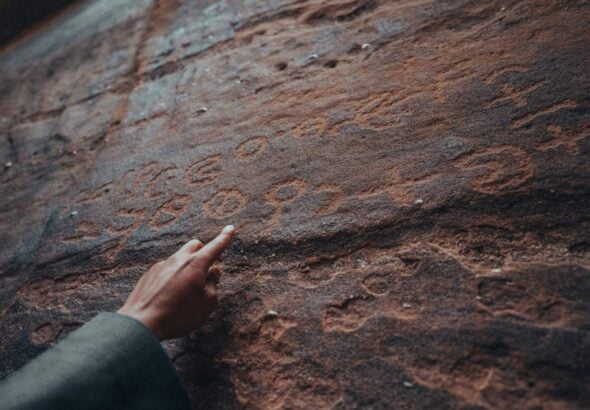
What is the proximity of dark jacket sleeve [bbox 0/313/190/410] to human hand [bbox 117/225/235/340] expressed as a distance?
0.17ft

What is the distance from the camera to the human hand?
88cm

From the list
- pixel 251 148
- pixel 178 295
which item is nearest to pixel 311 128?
pixel 251 148

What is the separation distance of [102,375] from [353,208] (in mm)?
687

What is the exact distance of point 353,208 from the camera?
42.2 inches

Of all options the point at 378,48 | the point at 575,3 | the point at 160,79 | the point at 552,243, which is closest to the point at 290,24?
the point at 378,48

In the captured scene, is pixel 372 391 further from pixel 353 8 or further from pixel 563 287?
pixel 353 8

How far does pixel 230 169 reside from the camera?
1.39 m

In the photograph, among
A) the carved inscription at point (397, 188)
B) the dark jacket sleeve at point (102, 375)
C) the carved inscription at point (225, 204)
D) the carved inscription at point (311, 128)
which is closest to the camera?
the dark jacket sleeve at point (102, 375)

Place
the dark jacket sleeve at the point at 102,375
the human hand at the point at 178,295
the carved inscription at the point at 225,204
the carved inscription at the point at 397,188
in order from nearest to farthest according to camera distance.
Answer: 1. the dark jacket sleeve at the point at 102,375
2. the human hand at the point at 178,295
3. the carved inscription at the point at 397,188
4. the carved inscription at the point at 225,204

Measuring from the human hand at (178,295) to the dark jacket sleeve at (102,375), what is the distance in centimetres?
5

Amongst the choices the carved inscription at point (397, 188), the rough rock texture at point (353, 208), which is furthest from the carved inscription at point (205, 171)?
the carved inscription at point (397, 188)

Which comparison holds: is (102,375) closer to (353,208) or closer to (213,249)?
(213,249)

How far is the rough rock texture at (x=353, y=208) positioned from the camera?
30.6 inches

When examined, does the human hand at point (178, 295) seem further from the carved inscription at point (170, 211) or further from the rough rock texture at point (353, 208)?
the carved inscription at point (170, 211)
